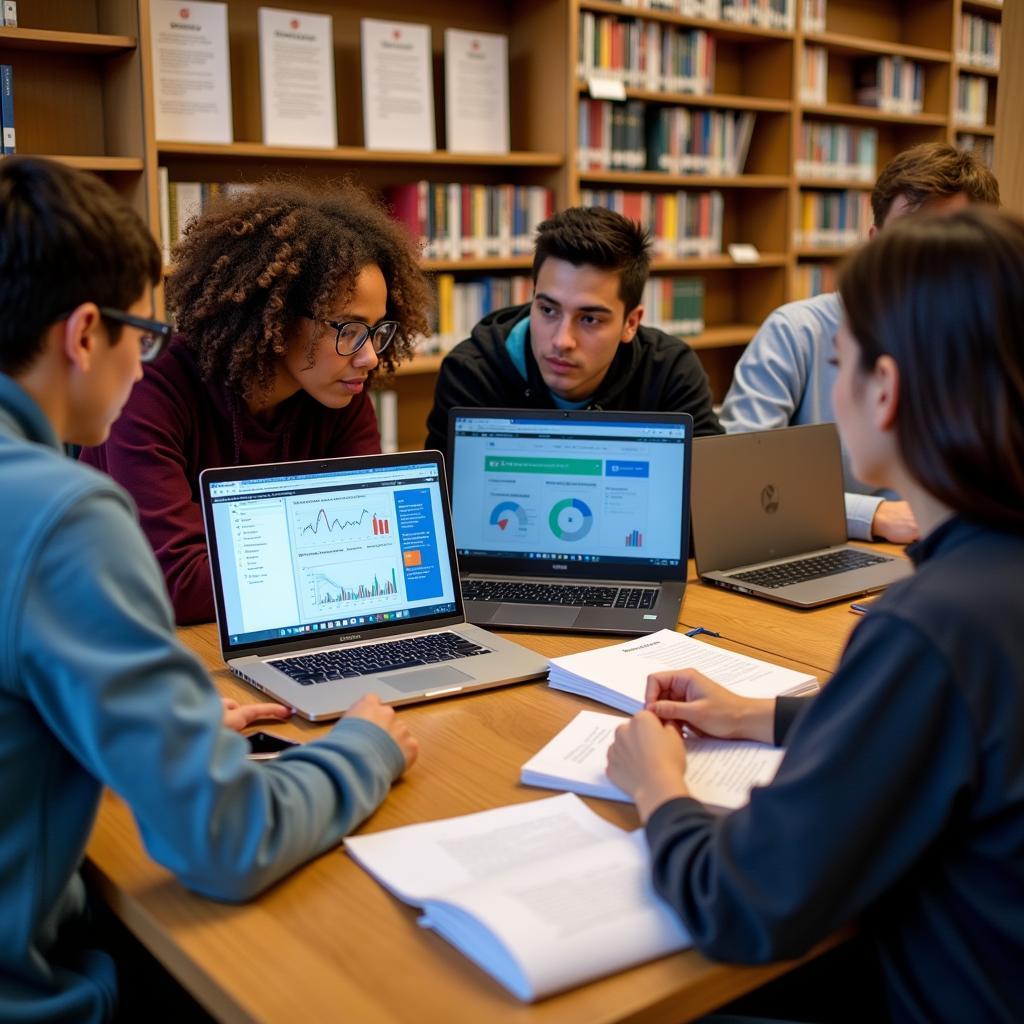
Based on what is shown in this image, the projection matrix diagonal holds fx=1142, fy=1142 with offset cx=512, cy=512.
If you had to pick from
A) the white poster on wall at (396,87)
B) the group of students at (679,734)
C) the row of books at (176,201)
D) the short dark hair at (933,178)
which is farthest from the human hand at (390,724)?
the white poster on wall at (396,87)

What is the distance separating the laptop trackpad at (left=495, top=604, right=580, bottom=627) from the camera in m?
1.67

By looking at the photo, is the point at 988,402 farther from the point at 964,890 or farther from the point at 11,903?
the point at 11,903

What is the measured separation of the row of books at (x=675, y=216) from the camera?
4.12m

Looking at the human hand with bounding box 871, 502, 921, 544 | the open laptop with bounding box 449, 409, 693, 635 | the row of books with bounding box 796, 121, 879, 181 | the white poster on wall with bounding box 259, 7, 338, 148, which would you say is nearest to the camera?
the open laptop with bounding box 449, 409, 693, 635

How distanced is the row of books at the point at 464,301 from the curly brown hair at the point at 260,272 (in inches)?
66.8

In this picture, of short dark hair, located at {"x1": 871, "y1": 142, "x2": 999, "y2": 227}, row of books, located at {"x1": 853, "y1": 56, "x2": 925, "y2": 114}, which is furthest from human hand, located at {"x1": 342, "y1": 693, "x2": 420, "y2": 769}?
row of books, located at {"x1": 853, "y1": 56, "x2": 925, "y2": 114}

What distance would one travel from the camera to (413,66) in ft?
11.6

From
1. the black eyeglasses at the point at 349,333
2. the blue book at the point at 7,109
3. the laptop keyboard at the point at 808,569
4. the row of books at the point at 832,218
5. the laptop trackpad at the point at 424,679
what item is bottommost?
the laptop trackpad at the point at 424,679

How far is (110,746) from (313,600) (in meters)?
0.64

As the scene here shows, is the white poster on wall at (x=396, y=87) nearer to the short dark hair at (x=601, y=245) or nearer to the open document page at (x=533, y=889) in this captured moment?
the short dark hair at (x=601, y=245)

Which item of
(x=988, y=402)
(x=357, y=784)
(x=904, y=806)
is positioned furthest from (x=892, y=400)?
(x=357, y=784)

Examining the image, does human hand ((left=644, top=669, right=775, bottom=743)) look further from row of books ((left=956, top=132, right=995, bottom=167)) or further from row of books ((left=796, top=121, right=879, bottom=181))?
row of books ((left=956, top=132, right=995, bottom=167))

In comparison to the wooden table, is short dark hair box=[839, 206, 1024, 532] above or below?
above

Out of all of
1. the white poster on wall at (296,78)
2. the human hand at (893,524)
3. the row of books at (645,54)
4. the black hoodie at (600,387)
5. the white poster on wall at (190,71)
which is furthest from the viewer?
the row of books at (645,54)
